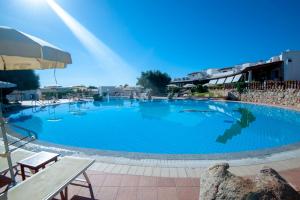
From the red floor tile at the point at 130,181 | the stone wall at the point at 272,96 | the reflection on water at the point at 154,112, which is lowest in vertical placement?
the reflection on water at the point at 154,112

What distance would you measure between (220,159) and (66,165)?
357 cm

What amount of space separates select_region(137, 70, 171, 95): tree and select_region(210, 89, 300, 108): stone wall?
18017 millimetres

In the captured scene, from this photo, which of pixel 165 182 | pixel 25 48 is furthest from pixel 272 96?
pixel 25 48

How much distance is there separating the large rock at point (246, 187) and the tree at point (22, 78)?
26717 mm

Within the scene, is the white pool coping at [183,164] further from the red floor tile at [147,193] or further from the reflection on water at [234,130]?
the reflection on water at [234,130]

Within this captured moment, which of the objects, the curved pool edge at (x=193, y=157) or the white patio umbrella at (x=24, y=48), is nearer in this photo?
the white patio umbrella at (x=24, y=48)

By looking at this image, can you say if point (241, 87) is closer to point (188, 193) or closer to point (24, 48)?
point (188, 193)

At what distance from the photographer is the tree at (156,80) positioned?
1671 inches

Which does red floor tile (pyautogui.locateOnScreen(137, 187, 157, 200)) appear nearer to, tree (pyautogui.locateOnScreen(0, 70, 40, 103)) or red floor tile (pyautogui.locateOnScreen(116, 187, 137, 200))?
red floor tile (pyautogui.locateOnScreen(116, 187, 137, 200))

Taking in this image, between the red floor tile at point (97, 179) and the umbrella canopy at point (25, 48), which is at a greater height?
the umbrella canopy at point (25, 48)

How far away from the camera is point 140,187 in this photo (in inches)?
143

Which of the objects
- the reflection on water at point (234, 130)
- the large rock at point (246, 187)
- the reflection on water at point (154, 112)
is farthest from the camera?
the reflection on water at point (154, 112)

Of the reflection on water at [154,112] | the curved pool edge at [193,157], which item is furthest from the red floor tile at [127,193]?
the reflection on water at [154,112]

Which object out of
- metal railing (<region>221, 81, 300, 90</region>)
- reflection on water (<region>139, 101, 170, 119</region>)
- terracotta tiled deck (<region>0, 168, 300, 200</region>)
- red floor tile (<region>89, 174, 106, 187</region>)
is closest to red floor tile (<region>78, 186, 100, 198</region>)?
terracotta tiled deck (<region>0, 168, 300, 200</region>)
